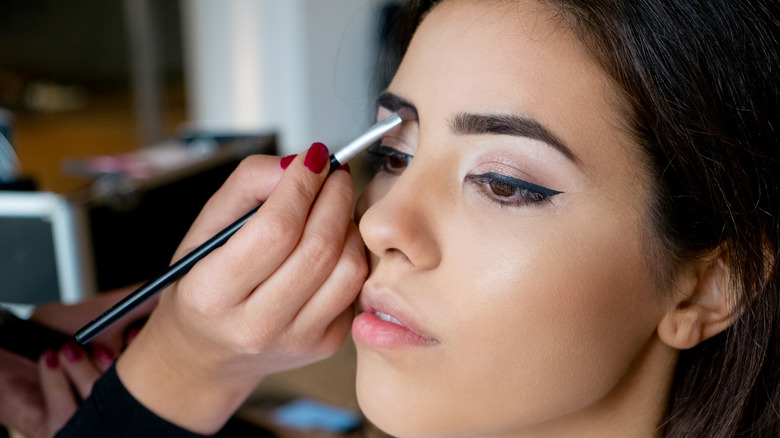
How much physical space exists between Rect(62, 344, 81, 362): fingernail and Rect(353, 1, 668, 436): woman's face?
0.34m

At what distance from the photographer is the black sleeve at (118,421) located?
77 cm

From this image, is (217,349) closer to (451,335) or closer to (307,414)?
(451,335)

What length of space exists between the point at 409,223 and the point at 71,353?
1.42ft

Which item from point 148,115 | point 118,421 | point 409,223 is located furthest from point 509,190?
point 148,115

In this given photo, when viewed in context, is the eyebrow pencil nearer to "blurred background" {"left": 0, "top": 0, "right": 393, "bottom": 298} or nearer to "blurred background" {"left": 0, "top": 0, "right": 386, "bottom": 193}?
"blurred background" {"left": 0, "top": 0, "right": 393, "bottom": 298}

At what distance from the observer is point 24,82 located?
5.15 m

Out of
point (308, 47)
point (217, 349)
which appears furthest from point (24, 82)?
point (217, 349)

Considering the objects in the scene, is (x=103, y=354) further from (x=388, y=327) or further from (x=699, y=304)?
(x=699, y=304)

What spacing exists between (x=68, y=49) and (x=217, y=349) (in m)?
5.38

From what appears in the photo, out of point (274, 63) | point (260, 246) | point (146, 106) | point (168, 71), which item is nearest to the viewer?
point (260, 246)

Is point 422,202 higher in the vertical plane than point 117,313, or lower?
higher

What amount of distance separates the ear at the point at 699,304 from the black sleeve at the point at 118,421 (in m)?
0.54

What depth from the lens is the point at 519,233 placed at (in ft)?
2.31

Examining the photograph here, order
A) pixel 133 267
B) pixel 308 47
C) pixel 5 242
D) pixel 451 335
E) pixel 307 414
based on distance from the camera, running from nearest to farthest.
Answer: pixel 451 335 → pixel 307 414 → pixel 5 242 → pixel 133 267 → pixel 308 47
